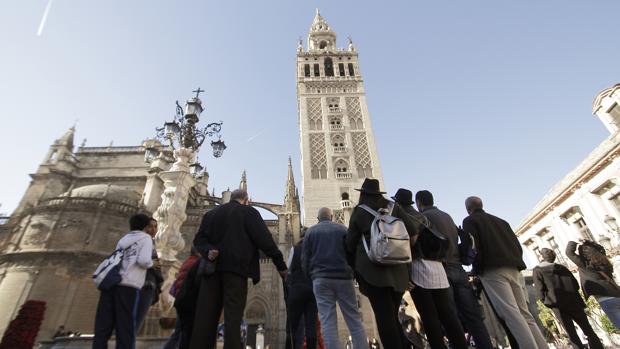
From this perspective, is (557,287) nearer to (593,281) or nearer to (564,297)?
(564,297)

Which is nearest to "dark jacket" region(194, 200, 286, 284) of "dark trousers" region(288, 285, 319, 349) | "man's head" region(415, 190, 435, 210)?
"dark trousers" region(288, 285, 319, 349)

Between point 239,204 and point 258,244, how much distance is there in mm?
521

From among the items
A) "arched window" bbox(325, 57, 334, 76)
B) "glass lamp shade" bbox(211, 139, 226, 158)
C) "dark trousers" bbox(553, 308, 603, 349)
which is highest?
"arched window" bbox(325, 57, 334, 76)

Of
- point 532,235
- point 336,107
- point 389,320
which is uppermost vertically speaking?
point 336,107

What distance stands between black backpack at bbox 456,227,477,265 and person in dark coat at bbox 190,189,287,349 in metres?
2.19

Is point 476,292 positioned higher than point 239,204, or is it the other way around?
point 239,204

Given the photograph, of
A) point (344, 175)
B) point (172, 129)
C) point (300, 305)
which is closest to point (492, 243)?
point (300, 305)

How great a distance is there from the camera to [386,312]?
265 cm

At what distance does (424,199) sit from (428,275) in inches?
51.2

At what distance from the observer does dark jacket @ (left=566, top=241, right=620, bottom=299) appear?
4.09 metres

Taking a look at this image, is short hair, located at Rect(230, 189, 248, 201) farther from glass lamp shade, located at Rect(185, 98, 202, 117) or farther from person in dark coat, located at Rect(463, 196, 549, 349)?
glass lamp shade, located at Rect(185, 98, 202, 117)

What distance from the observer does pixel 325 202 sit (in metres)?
25.7

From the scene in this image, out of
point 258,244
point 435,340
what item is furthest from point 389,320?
point 258,244

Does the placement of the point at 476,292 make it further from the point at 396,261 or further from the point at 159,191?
the point at 159,191
